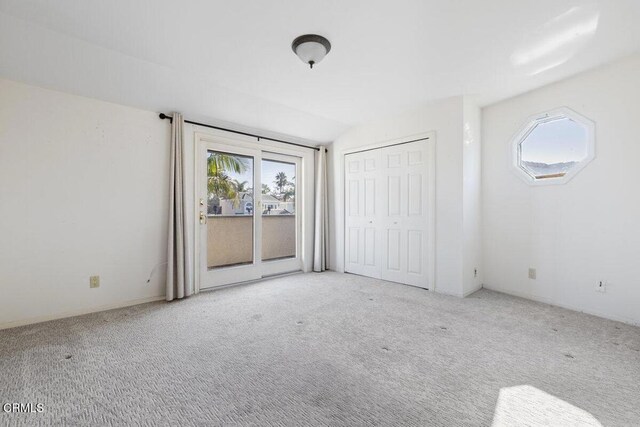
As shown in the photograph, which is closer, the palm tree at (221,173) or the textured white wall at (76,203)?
the textured white wall at (76,203)

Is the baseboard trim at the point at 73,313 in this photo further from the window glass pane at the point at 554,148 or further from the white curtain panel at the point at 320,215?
the window glass pane at the point at 554,148

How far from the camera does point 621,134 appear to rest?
2764 mm

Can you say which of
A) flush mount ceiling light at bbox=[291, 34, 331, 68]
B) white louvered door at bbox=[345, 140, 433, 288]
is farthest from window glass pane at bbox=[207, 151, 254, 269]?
flush mount ceiling light at bbox=[291, 34, 331, 68]

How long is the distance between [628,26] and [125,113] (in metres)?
4.91

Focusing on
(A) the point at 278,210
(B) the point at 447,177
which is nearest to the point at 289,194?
(A) the point at 278,210

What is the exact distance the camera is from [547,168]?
11.0 ft

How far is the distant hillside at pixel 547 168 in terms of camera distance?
125 inches

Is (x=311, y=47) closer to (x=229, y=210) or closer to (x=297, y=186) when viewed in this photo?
(x=229, y=210)

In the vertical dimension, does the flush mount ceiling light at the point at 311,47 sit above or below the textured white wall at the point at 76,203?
above

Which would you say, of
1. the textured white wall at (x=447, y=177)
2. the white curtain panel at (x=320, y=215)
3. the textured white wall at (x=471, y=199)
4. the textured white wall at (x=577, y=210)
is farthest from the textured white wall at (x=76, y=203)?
the textured white wall at (x=577, y=210)

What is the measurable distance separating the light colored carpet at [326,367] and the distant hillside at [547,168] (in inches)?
62.5

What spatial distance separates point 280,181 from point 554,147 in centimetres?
380

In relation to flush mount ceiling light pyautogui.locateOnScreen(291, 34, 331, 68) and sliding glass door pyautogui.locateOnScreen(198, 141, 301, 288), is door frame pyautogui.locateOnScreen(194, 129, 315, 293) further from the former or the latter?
flush mount ceiling light pyautogui.locateOnScreen(291, 34, 331, 68)

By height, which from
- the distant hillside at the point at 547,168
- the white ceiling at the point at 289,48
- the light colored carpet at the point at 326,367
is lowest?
the light colored carpet at the point at 326,367
